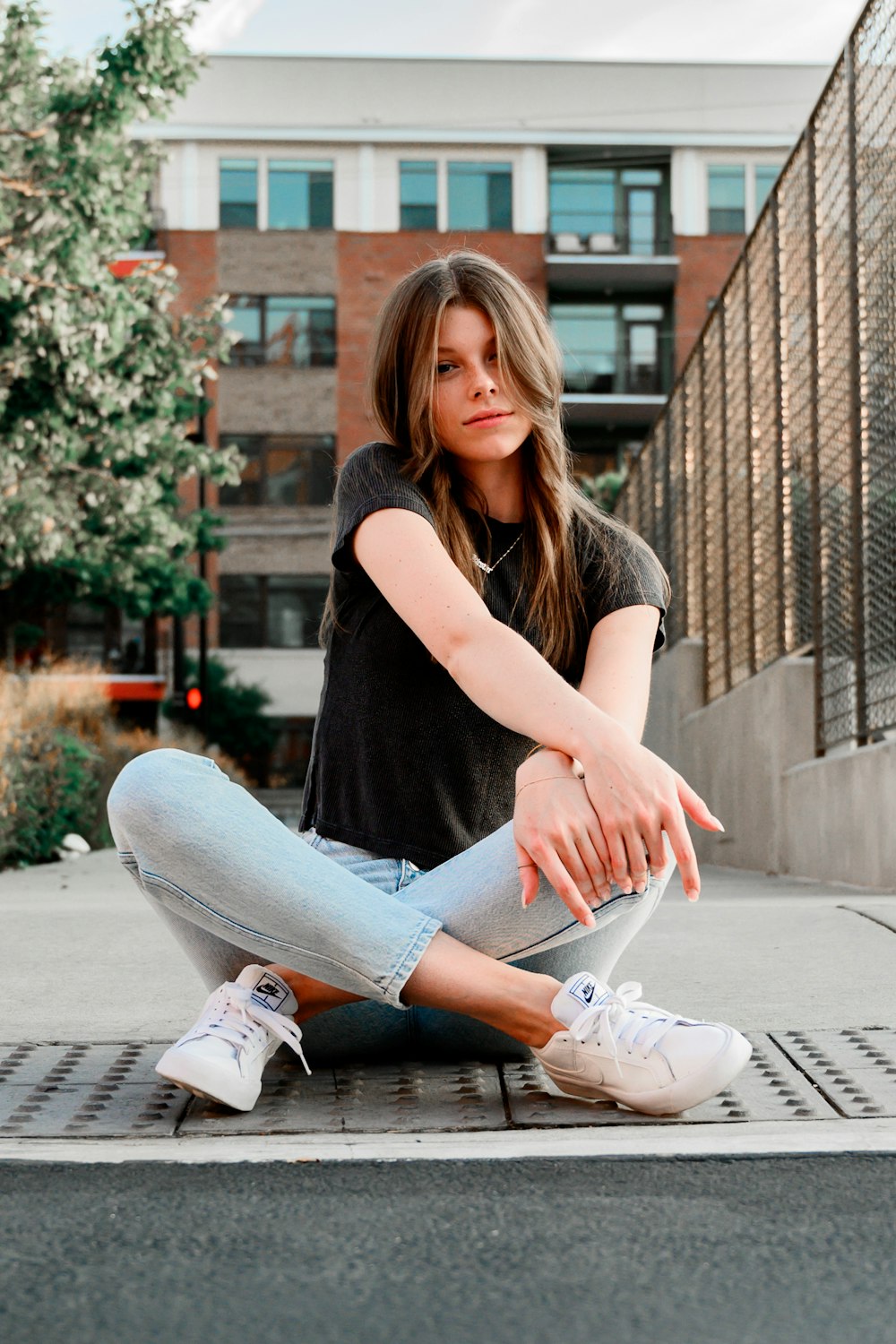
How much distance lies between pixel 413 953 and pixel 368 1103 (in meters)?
0.29

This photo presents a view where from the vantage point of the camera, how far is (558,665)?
2902 millimetres

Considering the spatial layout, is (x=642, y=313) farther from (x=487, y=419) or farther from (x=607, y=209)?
(x=487, y=419)

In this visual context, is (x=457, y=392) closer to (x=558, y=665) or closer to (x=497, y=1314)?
(x=558, y=665)

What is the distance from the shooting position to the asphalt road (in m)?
1.55

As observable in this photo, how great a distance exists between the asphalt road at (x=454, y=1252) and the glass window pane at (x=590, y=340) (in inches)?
1346

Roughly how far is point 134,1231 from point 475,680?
1.04 metres

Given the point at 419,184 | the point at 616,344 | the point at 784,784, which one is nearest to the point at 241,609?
the point at 616,344

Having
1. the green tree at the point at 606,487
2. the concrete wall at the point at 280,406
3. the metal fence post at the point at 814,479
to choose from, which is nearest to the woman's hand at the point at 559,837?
the metal fence post at the point at 814,479

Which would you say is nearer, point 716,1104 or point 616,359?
point 716,1104

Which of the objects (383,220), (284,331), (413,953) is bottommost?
(413,953)

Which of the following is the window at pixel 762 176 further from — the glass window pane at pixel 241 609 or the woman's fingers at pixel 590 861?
the woman's fingers at pixel 590 861

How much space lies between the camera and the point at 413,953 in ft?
8.06

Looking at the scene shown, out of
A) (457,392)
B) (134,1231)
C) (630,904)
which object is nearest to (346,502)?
(457,392)

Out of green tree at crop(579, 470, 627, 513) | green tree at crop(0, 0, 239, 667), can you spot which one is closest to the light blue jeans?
green tree at crop(0, 0, 239, 667)
